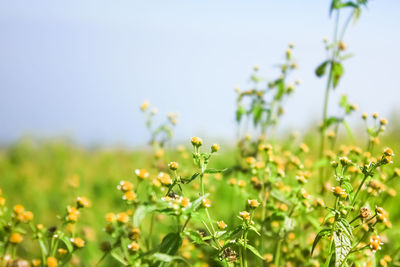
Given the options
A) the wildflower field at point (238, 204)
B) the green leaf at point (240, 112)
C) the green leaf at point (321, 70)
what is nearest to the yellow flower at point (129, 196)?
the wildflower field at point (238, 204)

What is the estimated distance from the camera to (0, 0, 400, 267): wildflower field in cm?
133

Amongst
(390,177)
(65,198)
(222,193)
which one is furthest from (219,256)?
(65,198)

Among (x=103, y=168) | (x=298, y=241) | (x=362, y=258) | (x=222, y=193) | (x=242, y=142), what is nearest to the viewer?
(x=362, y=258)

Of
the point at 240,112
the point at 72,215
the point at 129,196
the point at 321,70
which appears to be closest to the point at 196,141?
the point at 129,196

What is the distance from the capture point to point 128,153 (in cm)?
644

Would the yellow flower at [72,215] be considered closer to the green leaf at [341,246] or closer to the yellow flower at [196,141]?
the yellow flower at [196,141]

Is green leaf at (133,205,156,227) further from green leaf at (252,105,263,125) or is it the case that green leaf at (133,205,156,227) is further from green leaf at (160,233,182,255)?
green leaf at (252,105,263,125)

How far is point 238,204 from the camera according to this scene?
2.44m

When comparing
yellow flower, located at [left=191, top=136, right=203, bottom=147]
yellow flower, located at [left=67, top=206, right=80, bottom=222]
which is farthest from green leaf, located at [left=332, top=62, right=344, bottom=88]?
yellow flower, located at [left=67, top=206, right=80, bottom=222]

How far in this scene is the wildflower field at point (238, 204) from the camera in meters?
1.33

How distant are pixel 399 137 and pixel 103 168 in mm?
3368

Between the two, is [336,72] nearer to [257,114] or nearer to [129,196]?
[257,114]

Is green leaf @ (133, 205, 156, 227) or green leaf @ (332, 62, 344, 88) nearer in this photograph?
green leaf @ (133, 205, 156, 227)

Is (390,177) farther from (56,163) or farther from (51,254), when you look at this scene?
(56,163)
